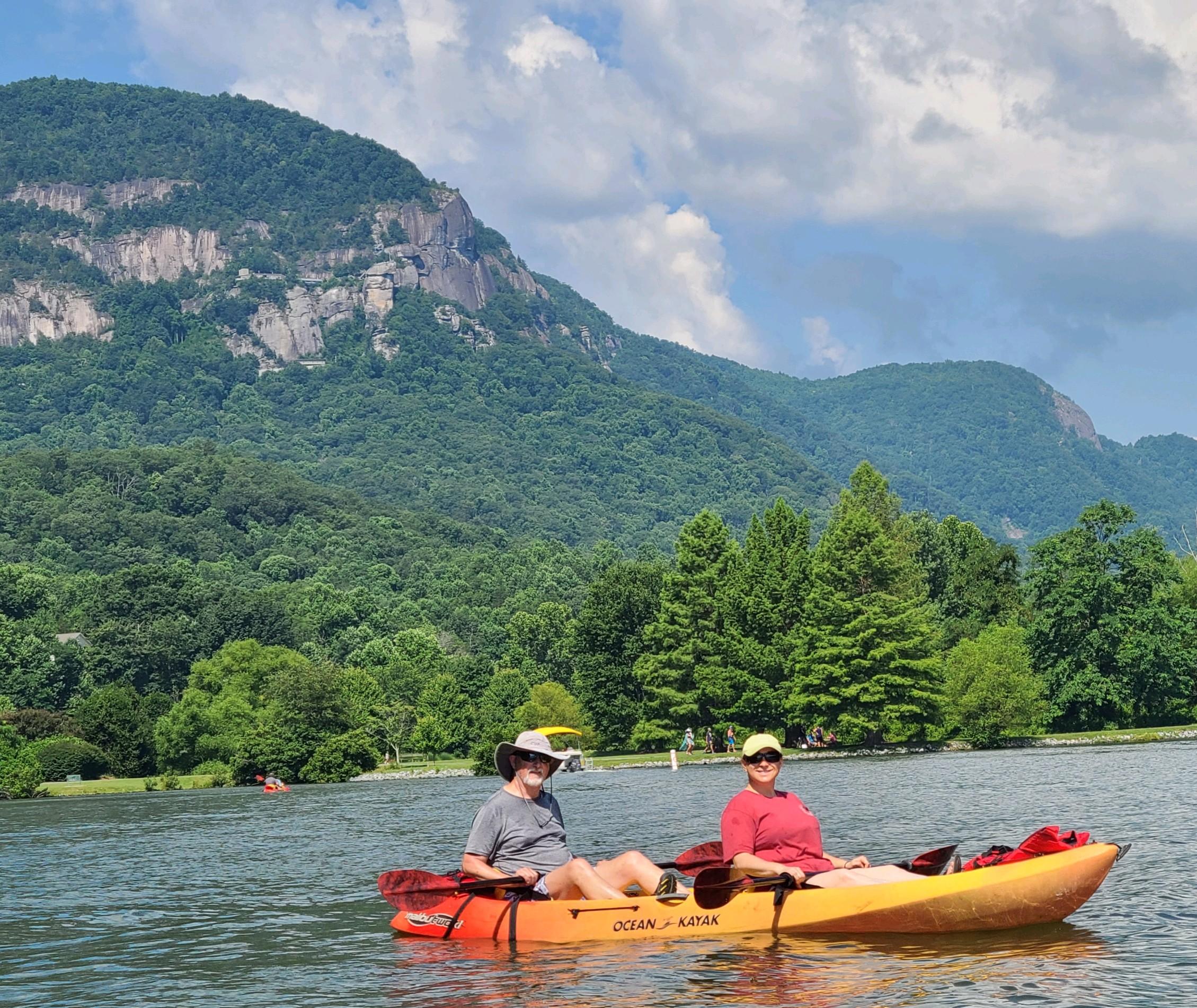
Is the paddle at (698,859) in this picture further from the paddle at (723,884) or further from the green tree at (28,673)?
the green tree at (28,673)

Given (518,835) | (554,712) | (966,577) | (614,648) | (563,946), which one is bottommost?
(563,946)

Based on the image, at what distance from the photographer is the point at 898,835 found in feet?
97.5

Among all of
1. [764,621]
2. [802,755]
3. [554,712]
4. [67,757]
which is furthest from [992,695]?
[67,757]

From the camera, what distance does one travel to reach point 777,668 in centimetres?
8025

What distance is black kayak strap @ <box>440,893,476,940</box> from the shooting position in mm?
20000

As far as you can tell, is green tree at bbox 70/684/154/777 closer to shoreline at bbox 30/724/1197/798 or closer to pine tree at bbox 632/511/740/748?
shoreline at bbox 30/724/1197/798

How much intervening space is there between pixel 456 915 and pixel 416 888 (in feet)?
3.00

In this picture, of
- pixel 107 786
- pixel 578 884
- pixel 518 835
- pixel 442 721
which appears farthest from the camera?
pixel 442 721

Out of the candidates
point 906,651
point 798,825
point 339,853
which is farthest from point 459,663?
point 798,825

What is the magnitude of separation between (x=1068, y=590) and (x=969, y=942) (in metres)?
64.4

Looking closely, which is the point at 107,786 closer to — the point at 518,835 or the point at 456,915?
the point at 456,915

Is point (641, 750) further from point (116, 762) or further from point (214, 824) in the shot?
point (214, 824)

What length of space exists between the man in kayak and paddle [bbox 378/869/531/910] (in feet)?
3.09

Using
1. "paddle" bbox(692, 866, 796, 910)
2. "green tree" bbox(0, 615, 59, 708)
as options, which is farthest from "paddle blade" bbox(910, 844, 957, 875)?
"green tree" bbox(0, 615, 59, 708)
